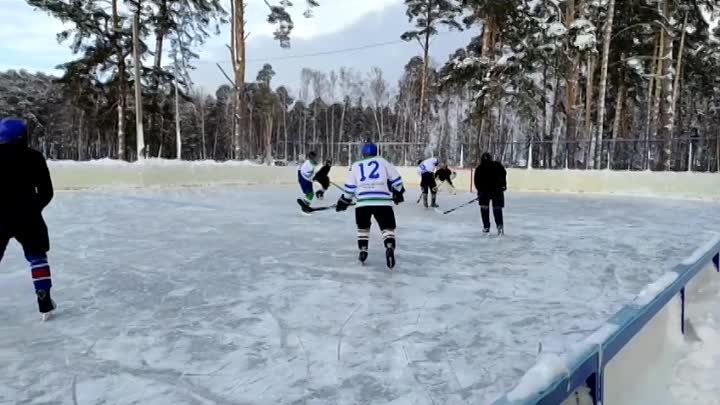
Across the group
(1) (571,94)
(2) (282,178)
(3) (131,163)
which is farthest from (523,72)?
(3) (131,163)

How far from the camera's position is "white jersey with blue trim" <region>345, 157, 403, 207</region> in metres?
6.50

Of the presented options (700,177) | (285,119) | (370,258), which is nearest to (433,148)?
(700,177)

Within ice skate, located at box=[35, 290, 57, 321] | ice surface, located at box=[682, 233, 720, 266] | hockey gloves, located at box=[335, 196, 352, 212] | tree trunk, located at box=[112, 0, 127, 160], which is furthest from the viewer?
tree trunk, located at box=[112, 0, 127, 160]

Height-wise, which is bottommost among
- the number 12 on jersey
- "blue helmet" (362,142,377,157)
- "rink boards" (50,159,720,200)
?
"rink boards" (50,159,720,200)

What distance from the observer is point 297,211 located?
13031mm

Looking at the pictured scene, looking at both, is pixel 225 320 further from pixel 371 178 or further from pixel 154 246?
pixel 154 246

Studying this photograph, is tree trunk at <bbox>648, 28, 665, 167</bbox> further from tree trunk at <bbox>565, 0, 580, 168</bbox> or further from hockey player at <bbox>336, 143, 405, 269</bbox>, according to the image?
hockey player at <bbox>336, 143, 405, 269</bbox>

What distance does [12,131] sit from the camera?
13.6 ft

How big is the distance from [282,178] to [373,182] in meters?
18.7

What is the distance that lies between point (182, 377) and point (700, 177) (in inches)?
755

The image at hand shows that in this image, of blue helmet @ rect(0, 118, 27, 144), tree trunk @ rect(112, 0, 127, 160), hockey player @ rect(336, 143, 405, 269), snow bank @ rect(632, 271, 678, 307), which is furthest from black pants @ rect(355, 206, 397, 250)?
tree trunk @ rect(112, 0, 127, 160)

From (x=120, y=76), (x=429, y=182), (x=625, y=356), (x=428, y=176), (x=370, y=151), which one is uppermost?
(x=120, y=76)

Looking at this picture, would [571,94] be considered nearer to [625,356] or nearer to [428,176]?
[428,176]

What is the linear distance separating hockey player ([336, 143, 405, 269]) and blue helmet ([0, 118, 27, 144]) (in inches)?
136
